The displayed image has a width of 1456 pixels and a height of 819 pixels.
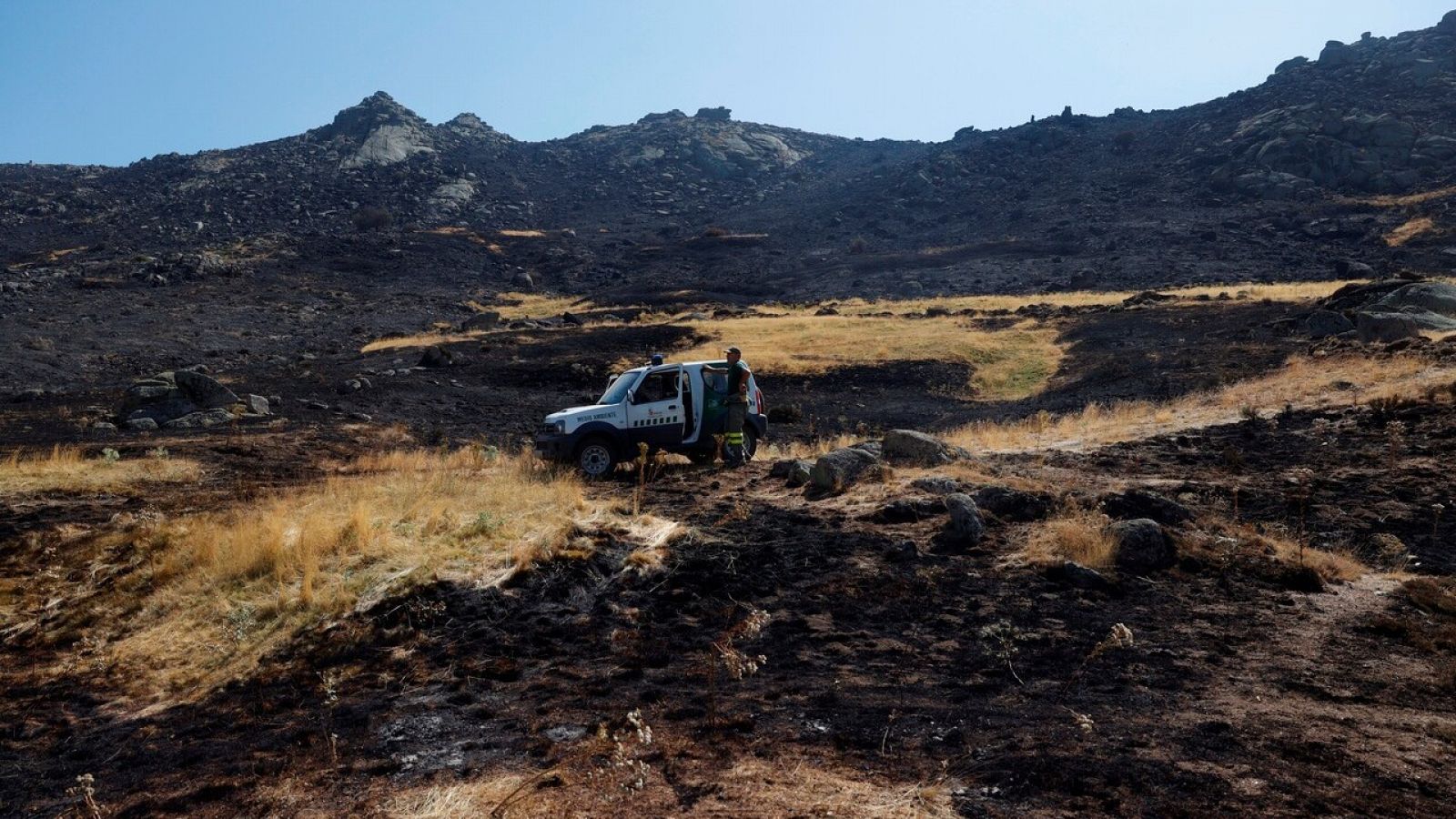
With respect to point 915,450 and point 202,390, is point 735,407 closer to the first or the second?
point 915,450

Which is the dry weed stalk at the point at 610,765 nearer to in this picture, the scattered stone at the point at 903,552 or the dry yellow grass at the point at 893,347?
the scattered stone at the point at 903,552

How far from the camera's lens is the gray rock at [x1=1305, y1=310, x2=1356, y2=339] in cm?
2583

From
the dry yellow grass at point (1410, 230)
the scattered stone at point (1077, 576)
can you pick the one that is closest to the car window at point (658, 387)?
the scattered stone at point (1077, 576)

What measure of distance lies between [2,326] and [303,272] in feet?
70.9

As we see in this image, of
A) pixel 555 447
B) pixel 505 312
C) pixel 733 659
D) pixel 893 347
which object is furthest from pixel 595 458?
pixel 505 312

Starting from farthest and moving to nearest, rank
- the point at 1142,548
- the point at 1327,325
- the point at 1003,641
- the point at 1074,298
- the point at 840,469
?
the point at 1074,298 → the point at 1327,325 → the point at 840,469 → the point at 1142,548 → the point at 1003,641

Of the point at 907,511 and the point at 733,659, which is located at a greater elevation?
the point at 733,659

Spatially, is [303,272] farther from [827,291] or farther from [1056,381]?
[1056,381]

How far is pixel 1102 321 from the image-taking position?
117 feet

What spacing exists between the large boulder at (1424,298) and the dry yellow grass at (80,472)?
99.7ft

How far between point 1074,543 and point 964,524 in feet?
3.85

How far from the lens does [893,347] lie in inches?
1336

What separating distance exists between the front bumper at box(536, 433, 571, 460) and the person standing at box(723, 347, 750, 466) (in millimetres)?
2664

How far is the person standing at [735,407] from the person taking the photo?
13.8m
